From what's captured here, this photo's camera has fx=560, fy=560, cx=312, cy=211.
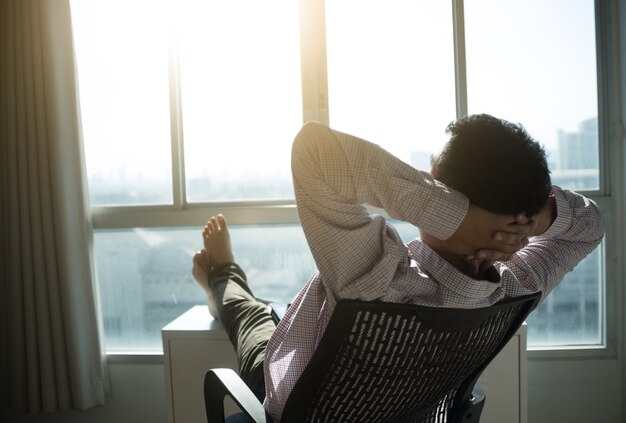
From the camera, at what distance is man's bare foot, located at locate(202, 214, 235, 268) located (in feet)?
5.77

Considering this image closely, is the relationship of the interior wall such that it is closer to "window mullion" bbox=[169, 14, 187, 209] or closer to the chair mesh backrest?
"window mullion" bbox=[169, 14, 187, 209]

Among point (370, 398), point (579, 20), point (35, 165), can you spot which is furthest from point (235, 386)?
point (579, 20)

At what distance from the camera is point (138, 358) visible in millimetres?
2240

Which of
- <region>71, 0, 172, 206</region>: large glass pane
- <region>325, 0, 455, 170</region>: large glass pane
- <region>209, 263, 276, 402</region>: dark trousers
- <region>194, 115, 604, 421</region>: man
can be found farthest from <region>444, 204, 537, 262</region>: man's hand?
<region>71, 0, 172, 206</region>: large glass pane

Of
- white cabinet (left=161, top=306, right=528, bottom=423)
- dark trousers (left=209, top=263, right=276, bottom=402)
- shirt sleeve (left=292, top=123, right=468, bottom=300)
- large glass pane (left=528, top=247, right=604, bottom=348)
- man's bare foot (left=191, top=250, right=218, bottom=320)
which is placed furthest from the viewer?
large glass pane (left=528, top=247, right=604, bottom=348)

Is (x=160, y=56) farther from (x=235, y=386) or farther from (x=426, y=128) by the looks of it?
(x=235, y=386)

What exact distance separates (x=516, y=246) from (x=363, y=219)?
248 millimetres

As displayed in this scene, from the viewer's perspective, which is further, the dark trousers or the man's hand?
the dark trousers

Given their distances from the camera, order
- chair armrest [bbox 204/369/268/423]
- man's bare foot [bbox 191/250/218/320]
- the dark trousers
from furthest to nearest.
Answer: man's bare foot [bbox 191/250/218/320] → the dark trousers → chair armrest [bbox 204/369/268/423]

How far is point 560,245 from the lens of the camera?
1.02 m

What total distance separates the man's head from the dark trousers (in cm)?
62

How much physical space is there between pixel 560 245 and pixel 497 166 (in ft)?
1.19

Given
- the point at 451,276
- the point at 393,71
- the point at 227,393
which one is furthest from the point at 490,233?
the point at 393,71

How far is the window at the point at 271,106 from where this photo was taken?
82.5 inches
